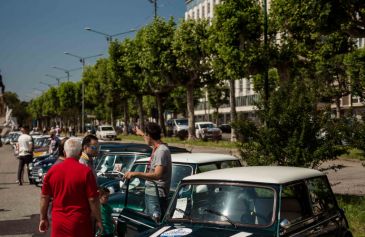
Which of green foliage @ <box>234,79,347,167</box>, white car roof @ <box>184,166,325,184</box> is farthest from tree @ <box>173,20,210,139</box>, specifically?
white car roof @ <box>184,166,325,184</box>

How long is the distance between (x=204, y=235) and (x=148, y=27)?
38.2m

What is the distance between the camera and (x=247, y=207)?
17.3 feet

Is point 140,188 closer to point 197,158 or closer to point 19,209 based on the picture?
point 197,158

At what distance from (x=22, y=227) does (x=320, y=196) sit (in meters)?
6.18

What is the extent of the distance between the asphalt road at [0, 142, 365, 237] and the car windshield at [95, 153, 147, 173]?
1.77m

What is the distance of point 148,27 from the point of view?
42125 millimetres

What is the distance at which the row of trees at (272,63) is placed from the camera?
1031cm

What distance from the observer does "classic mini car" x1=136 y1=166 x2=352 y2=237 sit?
16.7 ft

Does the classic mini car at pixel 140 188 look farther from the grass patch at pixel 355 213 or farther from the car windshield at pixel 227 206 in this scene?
the grass patch at pixel 355 213

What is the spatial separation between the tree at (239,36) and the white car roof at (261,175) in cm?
2353

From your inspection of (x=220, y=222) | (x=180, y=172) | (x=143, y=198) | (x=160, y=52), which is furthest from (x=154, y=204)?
(x=160, y=52)

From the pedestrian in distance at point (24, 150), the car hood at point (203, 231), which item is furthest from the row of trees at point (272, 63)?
the pedestrian in distance at point (24, 150)

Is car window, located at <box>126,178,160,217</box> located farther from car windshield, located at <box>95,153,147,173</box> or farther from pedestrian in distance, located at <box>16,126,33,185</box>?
pedestrian in distance, located at <box>16,126,33,185</box>

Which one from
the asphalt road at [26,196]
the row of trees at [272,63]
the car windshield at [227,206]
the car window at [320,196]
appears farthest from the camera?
the row of trees at [272,63]
